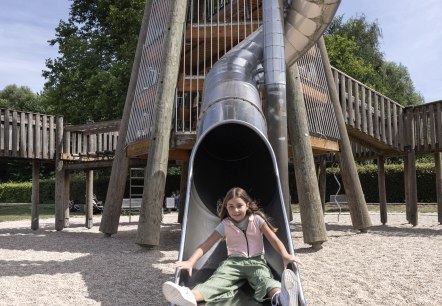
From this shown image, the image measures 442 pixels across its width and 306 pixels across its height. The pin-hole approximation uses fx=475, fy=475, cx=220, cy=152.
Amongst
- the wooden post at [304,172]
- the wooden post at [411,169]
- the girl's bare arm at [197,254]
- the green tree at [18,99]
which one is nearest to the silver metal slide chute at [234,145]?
the girl's bare arm at [197,254]

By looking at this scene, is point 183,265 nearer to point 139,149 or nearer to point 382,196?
point 139,149

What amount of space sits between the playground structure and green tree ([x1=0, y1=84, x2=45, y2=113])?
128ft

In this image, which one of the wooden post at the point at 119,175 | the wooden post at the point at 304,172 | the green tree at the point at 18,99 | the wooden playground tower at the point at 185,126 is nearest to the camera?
the wooden post at the point at 304,172

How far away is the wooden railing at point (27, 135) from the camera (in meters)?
11.3

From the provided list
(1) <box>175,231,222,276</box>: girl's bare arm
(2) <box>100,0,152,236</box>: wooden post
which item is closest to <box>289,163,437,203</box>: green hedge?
(2) <box>100,0,152,236</box>: wooden post

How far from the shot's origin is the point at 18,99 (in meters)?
51.3

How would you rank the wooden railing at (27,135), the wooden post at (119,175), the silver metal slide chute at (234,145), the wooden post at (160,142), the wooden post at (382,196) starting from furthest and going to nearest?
the wooden post at (382,196), the wooden railing at (27,135), the wooden post at (119,175), the wooden post at (160,142), the silver metal slide chute at (234,145)

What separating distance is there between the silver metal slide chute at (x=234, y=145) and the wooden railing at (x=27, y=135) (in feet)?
20.9

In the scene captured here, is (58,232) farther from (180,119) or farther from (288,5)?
(288,5)

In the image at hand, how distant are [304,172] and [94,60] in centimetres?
1832

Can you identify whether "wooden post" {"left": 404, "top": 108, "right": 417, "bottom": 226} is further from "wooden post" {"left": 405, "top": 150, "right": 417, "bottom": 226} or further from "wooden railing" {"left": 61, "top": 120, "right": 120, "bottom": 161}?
"wooden railing" {"left": 61, "top": 120, "right": 120, "bottom": 161}

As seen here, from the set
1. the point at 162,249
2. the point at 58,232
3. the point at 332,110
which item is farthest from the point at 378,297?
the point at 58,232

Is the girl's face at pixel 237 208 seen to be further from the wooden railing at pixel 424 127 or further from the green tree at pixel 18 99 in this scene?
the green tree at pixel 18 99

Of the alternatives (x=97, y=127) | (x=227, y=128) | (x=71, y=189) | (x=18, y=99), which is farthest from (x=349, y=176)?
(x=18, y=99)
